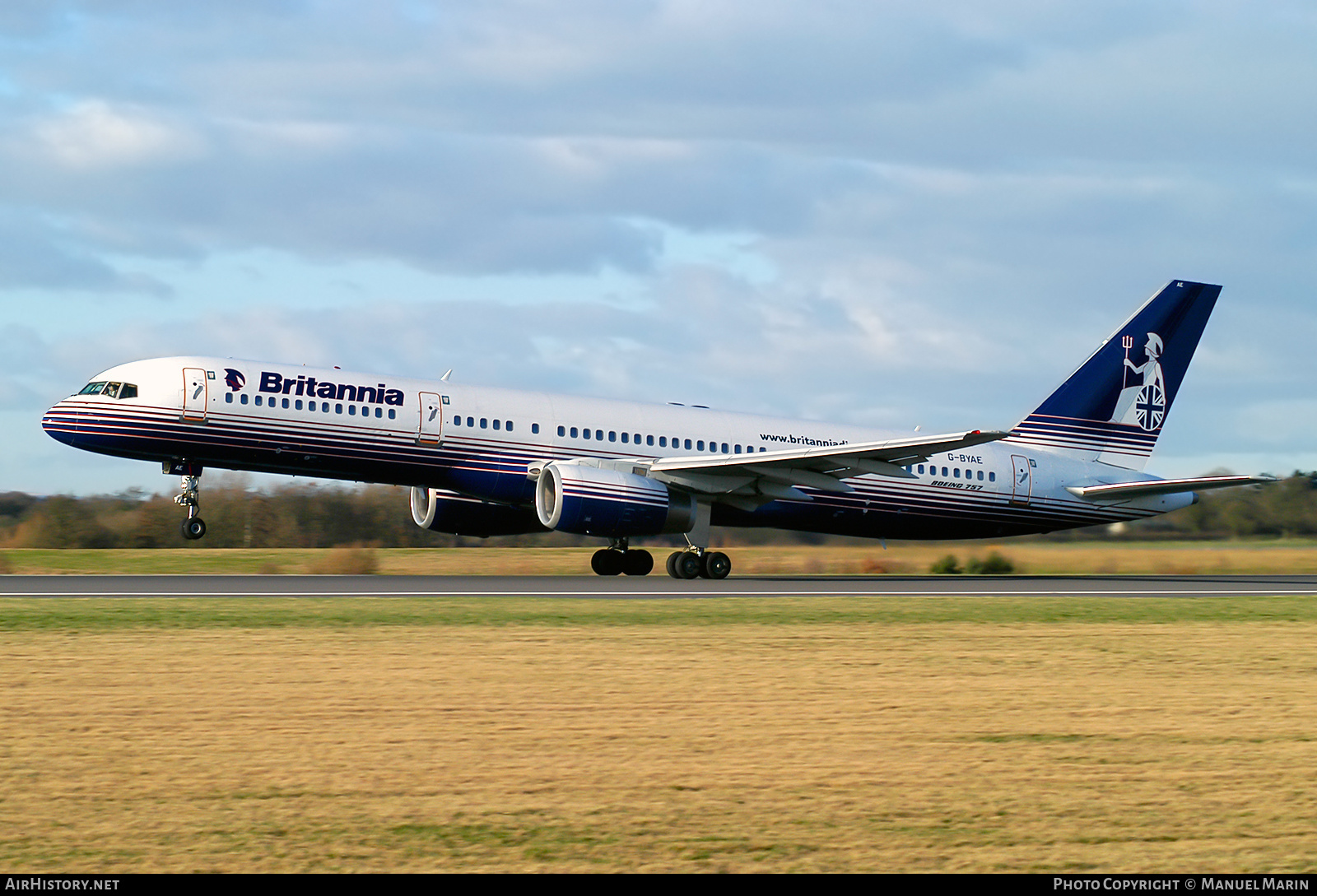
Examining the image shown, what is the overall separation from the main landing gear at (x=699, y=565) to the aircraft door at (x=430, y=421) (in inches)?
243

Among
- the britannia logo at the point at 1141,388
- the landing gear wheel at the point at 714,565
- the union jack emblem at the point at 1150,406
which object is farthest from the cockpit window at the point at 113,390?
the union jack emblem at the point at 1150,406

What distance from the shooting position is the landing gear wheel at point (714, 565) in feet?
99.1

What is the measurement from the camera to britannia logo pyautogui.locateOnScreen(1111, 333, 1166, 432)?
3591 cm

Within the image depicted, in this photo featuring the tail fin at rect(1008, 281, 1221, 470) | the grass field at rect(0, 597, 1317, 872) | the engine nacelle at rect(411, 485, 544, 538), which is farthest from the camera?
the tail fin at rect(1008, 281, 1221, 470)

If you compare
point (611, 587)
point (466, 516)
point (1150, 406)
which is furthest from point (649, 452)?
point (1150, 406)

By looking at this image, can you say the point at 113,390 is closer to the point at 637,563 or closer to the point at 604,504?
the point at 604,504

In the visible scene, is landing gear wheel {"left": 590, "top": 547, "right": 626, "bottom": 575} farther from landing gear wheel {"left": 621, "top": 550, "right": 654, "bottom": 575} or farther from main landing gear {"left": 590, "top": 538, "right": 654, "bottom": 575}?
landing gear wheel {"left": 621, "top": 550, "right": 654, "bottom": 575}

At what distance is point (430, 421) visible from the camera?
29016 mm

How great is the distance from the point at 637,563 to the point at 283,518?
1351cm

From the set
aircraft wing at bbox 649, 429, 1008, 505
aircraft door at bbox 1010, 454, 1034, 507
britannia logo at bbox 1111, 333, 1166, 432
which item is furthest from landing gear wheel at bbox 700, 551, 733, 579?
britannia logo at bbox 1111, 333, 1166, 432

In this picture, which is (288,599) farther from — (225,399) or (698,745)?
(698,745)

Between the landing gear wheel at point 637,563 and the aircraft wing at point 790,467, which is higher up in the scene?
the aircraft wing at point 790,467

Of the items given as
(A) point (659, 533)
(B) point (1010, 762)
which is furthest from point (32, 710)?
(A) point (659, 533)

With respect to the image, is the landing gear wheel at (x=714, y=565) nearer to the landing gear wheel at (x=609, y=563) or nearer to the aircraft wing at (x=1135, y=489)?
the landing gear wheel at (x=609, y=563)
